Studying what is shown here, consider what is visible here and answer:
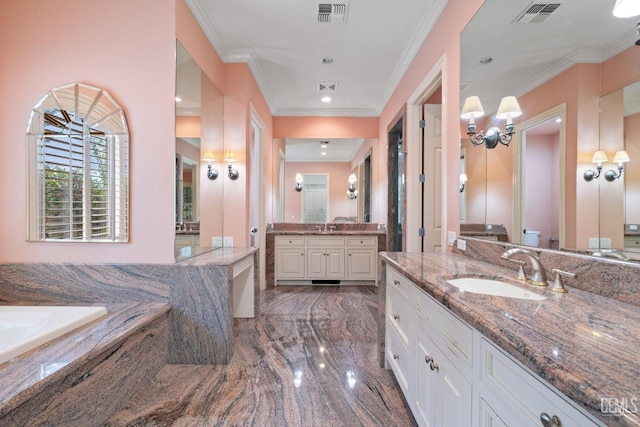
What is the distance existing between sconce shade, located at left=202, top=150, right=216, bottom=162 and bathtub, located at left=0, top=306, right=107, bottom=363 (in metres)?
1.43

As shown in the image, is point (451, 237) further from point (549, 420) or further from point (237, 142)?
point (237, 142)

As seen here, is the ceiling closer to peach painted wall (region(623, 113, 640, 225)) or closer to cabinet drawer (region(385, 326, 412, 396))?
peach painted wall (region(623, 113, 640, 225))

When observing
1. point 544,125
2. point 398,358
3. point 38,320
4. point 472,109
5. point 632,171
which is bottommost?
point 398,358

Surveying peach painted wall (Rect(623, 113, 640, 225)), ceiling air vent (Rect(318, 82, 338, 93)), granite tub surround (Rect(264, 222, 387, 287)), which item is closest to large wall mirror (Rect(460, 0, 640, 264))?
peach painted wall (Rect(623, 113, 640, 225))

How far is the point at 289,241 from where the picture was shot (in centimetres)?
423

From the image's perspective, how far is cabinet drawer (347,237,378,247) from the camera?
419 centimetres

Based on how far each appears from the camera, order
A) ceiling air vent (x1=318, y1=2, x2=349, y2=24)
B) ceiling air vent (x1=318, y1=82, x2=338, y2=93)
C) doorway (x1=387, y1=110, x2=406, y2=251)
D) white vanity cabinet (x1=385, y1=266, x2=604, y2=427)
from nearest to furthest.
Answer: white vanity cabinet (x1=385, y1=266, x2=604, y2=427), ceiling air vent (x1=318, y1=2, x2=349, y2=24), ceiling air vent (x1=318, y1=82, x2=338, y2=93), doorway (x1=387, y1=110, x2=406, y2=251)

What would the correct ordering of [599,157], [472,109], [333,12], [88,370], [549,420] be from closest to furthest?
[549,420], [599,157], [88,370], [472,109], [333,12]

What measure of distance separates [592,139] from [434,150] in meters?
1.86

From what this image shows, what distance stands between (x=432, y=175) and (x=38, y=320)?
129 inches

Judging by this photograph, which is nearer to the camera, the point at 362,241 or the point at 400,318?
the point at 400,318

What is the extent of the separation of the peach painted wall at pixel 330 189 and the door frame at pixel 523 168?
3.21 m

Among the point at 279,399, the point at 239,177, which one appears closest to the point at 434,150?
the point at 239,177

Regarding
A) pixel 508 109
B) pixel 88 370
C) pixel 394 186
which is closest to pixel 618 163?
pixel 508 109
